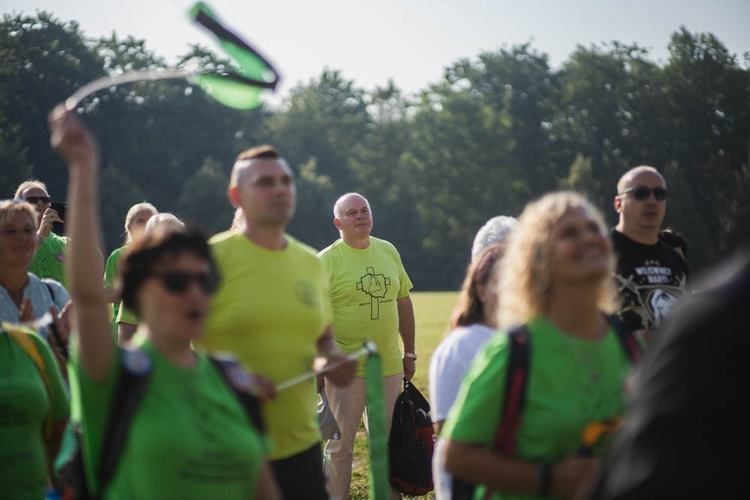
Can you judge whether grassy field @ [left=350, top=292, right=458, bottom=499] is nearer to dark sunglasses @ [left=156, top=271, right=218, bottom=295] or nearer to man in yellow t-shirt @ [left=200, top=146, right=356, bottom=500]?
man in yellow t-shirt @ [left=200, top=146, right=356, bottom=500]

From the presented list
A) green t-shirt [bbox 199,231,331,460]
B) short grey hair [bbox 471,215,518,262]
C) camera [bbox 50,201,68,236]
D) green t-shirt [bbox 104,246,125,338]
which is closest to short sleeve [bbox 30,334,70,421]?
green t-shirt [bbox 199,231,331,460]

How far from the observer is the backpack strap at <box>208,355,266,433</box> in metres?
3.27

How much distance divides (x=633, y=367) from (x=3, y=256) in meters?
3.49

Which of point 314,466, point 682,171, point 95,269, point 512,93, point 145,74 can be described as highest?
point 512,93

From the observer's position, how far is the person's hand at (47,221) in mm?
7973

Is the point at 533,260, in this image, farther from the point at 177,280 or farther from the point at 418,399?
the point at 418,399

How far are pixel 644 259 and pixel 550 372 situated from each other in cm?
324

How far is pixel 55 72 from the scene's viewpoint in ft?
168

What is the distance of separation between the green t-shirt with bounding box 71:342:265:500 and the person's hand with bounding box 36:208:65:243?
5214 millimetres

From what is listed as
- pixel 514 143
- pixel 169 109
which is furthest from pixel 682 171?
pixel 169 109

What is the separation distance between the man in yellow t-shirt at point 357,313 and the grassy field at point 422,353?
499 mm

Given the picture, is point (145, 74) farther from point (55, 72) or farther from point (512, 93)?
point (512, 93)

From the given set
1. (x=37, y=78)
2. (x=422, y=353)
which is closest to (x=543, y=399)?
(x=422, y=353)

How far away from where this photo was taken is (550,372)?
3.10 m
